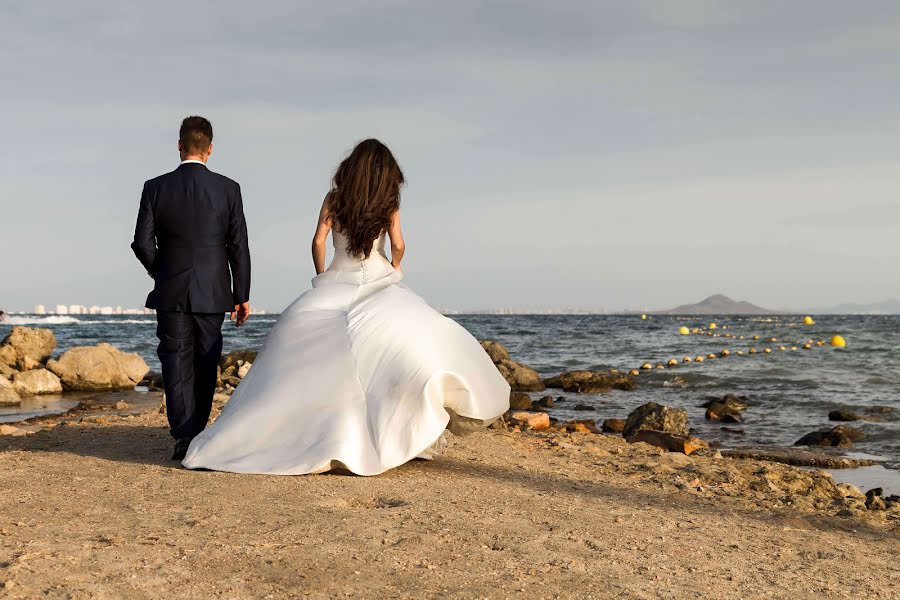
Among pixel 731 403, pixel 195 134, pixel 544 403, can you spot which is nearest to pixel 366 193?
pixel 195 134

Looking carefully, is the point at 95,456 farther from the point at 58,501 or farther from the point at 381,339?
the point at 381,339

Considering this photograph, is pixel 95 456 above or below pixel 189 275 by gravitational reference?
below

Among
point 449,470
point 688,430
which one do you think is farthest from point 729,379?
point 449,470

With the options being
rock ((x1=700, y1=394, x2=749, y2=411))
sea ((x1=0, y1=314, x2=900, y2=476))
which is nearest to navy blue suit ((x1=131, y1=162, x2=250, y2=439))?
sea ((x1=0, y1=314, x2=900, y2=476))

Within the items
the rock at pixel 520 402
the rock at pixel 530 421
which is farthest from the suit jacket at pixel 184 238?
the rock at pixel 520 402

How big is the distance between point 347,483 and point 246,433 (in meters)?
0.78

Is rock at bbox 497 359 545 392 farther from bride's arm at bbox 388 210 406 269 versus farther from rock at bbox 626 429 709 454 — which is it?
bride's arm at bbox 388 210 406 269

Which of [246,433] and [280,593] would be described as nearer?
[280,593]

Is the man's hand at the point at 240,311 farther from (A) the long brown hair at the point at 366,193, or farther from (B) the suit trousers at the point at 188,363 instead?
(A) the long brown hair at the point at 366,193

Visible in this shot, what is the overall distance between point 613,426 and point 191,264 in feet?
24.7

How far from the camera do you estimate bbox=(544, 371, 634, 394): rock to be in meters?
18.3

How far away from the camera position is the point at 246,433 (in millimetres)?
5305

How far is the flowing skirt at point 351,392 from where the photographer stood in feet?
17.0

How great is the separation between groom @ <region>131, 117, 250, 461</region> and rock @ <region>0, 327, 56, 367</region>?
1309 cm
